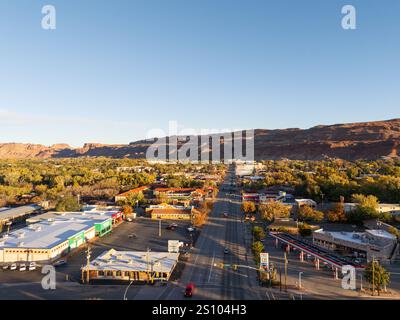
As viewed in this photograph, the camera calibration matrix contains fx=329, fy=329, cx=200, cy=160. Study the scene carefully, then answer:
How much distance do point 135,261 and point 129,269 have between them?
1.55 metres

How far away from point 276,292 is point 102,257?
450 inches

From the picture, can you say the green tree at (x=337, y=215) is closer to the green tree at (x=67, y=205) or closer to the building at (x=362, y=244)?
the building at (x=362, y=244)

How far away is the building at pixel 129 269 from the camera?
19.6 meters

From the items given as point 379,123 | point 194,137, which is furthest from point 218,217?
point 194,137

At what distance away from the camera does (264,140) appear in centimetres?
15962

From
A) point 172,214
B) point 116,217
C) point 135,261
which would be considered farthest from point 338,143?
point 135,261

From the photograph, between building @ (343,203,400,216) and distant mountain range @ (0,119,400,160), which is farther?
distant mountain range @ (0,119,400,160)

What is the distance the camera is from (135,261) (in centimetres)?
2147

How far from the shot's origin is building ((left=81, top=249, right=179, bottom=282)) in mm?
19625

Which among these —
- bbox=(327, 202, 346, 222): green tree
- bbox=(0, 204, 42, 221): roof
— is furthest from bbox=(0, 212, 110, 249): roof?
bbox=(327, 202, 346, 222): green tree

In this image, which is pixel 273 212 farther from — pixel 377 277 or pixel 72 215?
pixel 72 215

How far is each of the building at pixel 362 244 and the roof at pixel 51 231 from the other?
20.4 m

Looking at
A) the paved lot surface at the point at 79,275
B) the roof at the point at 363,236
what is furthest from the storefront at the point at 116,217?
the roof at the point at 363,236

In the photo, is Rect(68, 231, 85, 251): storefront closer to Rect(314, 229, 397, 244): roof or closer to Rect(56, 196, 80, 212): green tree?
Rect(56, 196, 80, 212): green tree
